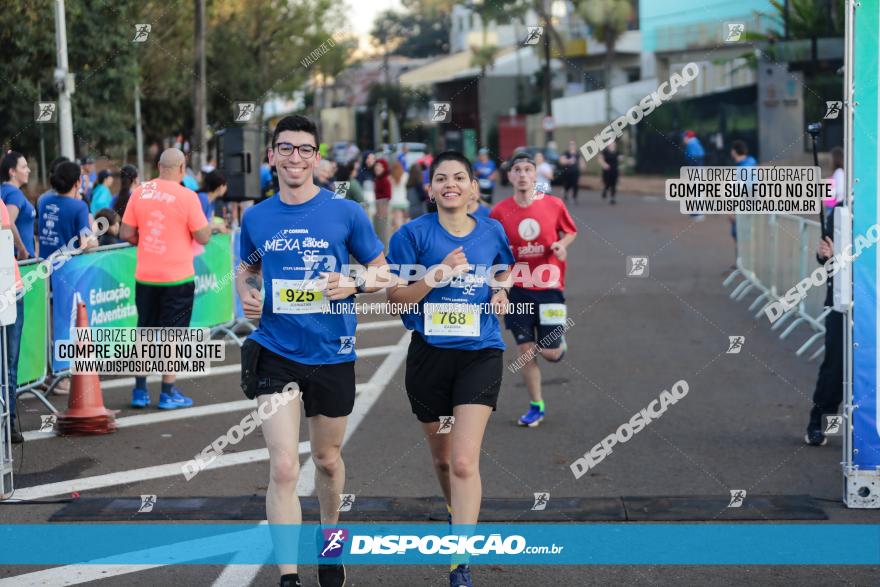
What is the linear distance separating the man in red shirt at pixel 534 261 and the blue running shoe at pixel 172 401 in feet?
9.52

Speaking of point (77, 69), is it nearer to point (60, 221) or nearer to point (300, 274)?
point (60, 221)

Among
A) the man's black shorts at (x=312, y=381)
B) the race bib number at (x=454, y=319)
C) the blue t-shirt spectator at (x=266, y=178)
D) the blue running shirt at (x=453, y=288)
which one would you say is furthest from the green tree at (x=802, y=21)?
the man's black shorts at (x=312, y=381)

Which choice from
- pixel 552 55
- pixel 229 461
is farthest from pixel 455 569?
pixel 552 55

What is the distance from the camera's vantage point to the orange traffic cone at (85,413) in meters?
9.23

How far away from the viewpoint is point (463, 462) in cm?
557

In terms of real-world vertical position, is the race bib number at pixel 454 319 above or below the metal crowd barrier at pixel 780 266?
above

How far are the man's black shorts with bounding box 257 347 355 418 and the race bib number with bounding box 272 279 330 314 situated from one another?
227 millimetres

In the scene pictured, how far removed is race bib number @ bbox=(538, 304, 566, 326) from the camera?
9234 millimetres

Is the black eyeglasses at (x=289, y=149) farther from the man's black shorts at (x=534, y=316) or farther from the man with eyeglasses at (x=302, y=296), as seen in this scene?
the man's black shorts at (x=534, y=316)

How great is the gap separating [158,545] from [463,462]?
5.93 ft

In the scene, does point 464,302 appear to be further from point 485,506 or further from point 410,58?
Result: point 410,58

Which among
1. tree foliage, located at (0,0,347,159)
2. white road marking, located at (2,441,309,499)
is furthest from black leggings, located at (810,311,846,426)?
tree foliage, located at (0,0,347,159)

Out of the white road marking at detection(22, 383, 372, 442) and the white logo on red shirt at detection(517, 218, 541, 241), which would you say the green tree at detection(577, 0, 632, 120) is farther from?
the white logo on red shirt at detection(517, 218, 541, 241)

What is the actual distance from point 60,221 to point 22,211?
0.36 metres
